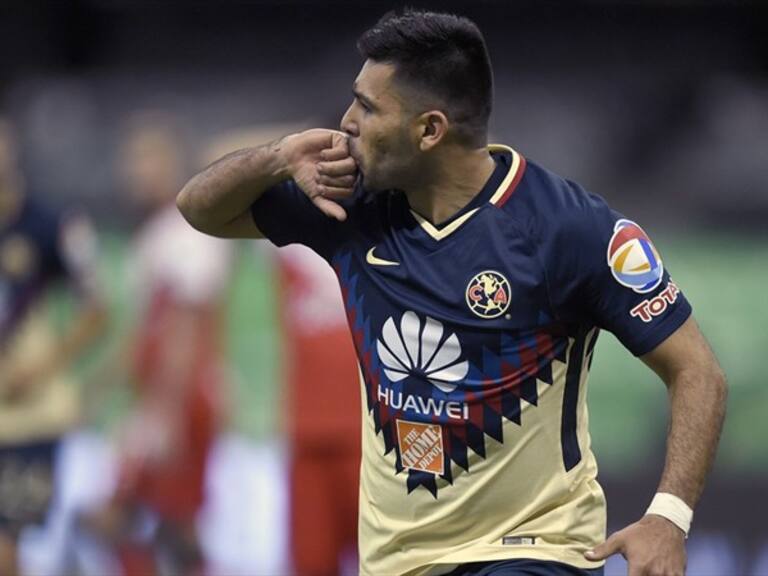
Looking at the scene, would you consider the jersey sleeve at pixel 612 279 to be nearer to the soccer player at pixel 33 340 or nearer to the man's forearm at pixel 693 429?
the man's forearm at pixel 693 429

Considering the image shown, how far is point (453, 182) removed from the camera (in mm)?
4734

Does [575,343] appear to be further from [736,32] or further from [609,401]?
[736,32]

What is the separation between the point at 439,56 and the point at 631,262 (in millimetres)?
772

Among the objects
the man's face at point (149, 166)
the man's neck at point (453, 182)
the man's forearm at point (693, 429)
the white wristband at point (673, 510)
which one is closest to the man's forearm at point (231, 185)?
the man's neck at point (453, 182)

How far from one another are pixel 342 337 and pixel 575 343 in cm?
427

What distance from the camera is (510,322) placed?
4.56 m

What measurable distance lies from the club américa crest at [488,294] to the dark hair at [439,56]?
0.42 metres

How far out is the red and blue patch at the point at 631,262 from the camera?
14.7 feet

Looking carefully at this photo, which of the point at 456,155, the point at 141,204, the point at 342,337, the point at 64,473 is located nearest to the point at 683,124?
the point at 342,337

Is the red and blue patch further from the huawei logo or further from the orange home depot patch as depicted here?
the orange home depot patch

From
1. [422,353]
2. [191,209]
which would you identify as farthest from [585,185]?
[422,353]

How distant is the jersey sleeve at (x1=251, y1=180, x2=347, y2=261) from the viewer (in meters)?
4.90

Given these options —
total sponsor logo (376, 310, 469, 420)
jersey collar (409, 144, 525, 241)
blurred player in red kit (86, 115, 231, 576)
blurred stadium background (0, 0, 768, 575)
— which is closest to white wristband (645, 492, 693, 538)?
total sponsor logo (376, 310, 469, 420)

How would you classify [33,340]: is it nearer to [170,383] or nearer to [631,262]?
[170,383]
